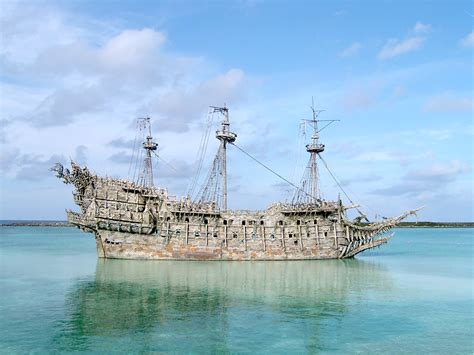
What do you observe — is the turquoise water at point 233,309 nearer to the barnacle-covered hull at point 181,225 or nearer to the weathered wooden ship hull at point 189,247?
the weathered wooden ship hull at point 189,247

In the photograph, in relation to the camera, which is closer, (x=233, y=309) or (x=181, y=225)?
(x=233, y=309)

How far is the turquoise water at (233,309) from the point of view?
17.5 meters

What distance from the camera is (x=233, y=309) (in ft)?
74.0

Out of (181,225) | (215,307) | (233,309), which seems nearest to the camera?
(233,309)

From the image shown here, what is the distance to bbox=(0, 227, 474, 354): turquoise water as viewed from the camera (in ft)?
57.4

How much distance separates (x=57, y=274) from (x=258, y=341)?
2238 cm

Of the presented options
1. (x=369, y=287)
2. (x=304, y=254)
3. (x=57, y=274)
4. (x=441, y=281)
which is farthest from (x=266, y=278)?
(x=57, y=274)

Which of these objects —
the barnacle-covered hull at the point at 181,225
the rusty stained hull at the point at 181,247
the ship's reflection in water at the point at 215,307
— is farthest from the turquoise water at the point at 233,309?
the barnacle-covered hull at the point at 181,225

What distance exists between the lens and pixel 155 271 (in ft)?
113

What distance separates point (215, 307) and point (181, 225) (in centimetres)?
1732

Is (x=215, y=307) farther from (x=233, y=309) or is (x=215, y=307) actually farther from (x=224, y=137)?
(x=224, y=137)

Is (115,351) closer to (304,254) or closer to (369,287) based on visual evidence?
(369,287)

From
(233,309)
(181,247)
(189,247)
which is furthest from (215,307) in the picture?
(181,247)

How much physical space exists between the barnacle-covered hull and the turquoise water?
230 cm
